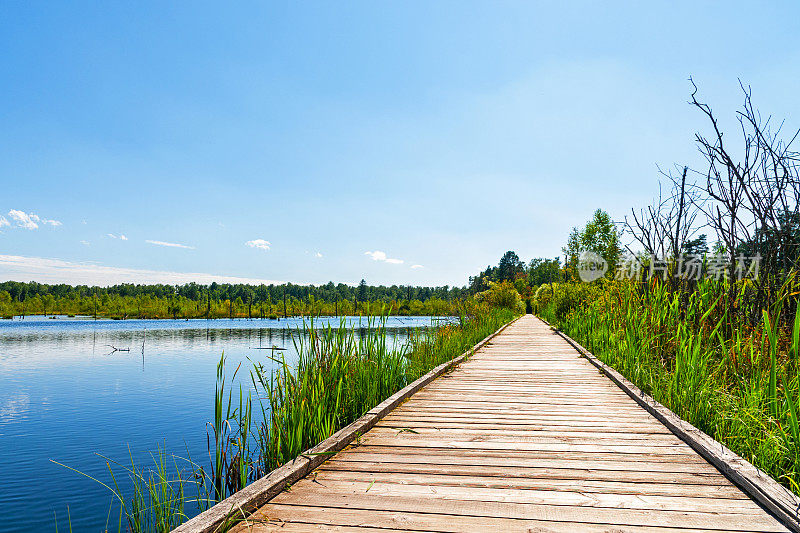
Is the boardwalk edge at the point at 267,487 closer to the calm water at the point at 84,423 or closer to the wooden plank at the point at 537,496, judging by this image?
→ the wooden plank at the point at 537,496

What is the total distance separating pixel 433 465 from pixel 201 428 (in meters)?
7.12

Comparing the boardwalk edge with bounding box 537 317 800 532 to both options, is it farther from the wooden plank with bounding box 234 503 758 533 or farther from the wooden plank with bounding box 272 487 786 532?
the wooden plank with bounding box 234 503 758 533

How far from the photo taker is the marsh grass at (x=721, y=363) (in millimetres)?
2518

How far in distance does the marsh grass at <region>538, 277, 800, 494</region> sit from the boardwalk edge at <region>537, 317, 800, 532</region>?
93 millimetres

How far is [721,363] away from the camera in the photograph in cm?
369

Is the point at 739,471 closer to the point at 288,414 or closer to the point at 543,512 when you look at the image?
the point at 543,512

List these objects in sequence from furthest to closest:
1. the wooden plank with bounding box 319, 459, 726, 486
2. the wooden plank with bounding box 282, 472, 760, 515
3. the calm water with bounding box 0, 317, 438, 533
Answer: the calm water with bounding box 0, 317, 438, 533 < the wooden plank with bounding box 319, 459, 726, 486 < the wooden plank with bounding box 282, 472, 760, 515

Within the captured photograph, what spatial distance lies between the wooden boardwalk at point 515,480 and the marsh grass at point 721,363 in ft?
1.05

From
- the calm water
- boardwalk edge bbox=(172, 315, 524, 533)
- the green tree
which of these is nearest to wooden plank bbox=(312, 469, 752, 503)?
boardwalk edge bbox=(172, 315, 524, 533)

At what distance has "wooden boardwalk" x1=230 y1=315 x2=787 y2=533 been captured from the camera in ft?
6.12

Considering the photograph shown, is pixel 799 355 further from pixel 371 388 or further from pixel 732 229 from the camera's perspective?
pixel 371 388

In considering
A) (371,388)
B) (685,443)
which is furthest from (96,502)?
(685,443)

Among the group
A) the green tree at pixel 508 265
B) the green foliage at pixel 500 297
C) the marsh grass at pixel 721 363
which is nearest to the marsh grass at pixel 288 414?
the marsh grass at pixel 721 363

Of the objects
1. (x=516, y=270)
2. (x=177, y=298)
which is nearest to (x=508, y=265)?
(x=516, y=270)
